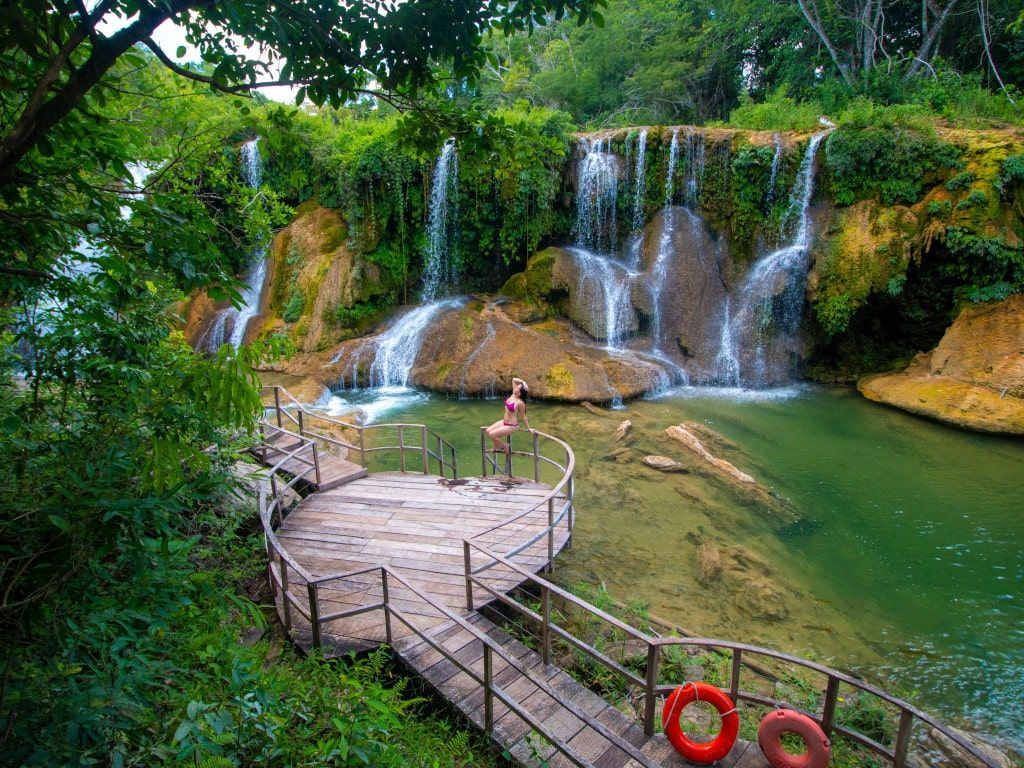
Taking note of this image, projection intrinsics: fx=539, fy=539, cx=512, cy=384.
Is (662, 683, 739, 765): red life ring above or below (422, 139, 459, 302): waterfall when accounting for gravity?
below

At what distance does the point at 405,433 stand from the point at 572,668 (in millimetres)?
8428

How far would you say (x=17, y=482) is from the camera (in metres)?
2.44

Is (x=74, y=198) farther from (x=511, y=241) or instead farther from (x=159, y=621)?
(x=511, y=241)

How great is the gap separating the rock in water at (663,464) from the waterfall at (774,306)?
21.5 feet

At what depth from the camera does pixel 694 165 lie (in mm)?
17844

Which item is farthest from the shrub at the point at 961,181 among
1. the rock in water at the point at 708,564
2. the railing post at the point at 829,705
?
the railing post at the point at 829,705

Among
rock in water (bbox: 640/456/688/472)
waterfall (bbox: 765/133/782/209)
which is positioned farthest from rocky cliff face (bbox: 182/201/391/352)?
waterfall (bbox: 765/133/782/209)

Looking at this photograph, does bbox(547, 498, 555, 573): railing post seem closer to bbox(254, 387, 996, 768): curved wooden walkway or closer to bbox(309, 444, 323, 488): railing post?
bbox(254, 387, 996, 768): curved wooden walkway

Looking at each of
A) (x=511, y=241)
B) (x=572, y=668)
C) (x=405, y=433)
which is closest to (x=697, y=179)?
(x=511, y=241)

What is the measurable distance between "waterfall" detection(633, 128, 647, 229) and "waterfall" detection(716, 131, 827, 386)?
452cm

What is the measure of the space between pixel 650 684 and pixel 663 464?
7.37m

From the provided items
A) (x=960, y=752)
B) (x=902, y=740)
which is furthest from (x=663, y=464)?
(x=902, y=740)

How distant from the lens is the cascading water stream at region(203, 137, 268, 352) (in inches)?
696

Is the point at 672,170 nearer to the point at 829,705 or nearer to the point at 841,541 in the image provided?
the point at 841,541
